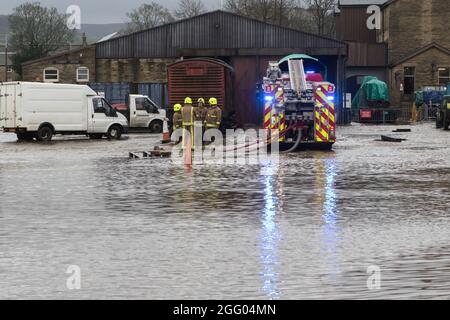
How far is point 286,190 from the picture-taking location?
16391 mm

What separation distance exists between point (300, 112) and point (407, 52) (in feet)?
164

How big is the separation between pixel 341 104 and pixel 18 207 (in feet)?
148

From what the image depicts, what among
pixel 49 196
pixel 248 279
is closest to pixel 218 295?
pixel 248 279

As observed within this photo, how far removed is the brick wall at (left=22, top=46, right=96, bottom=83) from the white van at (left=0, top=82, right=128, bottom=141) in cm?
2659

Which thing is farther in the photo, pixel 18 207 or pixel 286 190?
pixel 286 190

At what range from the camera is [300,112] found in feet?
93.0

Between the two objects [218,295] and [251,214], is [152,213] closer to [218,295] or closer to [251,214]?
[251,214]

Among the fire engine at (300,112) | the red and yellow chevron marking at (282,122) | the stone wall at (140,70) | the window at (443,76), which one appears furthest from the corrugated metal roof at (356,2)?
the red and yellow chevron marking at (282,122)

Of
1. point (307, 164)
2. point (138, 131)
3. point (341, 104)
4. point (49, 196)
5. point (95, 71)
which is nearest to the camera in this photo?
point (49, 196)

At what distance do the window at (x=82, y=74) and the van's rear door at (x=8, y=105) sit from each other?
2764cm

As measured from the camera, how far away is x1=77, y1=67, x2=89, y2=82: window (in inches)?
2549

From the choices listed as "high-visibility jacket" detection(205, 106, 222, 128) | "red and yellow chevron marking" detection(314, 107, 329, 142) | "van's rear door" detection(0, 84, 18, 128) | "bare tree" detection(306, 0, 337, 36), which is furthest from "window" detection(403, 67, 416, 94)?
"red and yellow chevron marking" detection(314, 107, 329, 142)

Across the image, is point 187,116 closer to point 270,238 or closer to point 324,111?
point 324,111

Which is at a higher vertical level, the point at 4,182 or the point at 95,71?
the point at 95,71
